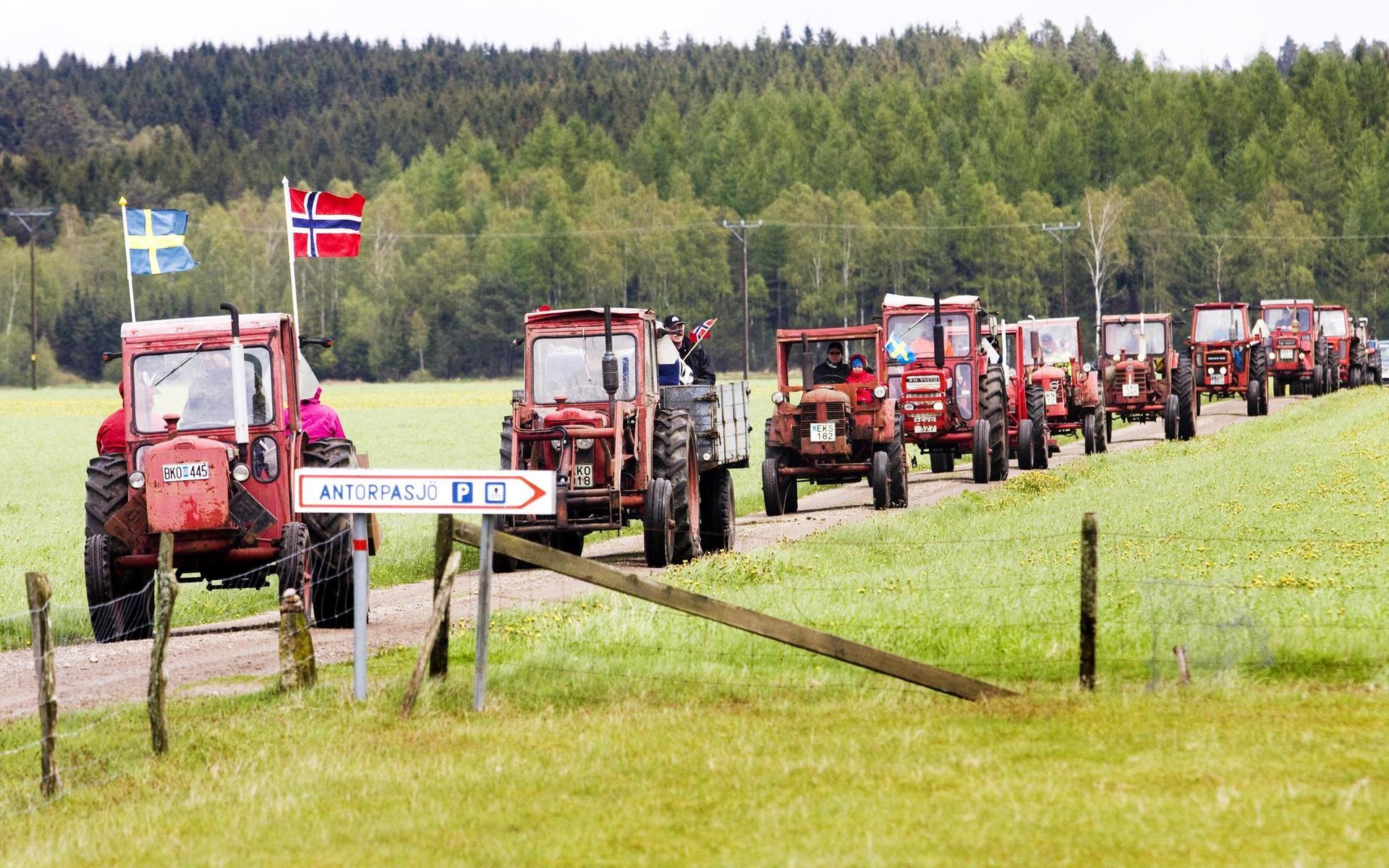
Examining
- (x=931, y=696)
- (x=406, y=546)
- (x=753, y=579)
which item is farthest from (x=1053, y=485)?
(x=931, y=696)

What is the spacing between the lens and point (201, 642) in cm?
1470

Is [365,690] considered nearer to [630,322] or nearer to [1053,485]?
[630,322]

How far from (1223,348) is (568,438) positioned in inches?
1286

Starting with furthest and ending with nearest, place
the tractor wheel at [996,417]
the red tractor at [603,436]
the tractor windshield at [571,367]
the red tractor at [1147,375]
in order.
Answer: the red tractor at [1147,375] → the tractor wheel at [996,417] → the tractor windshield at [571,367] → the red tractor at [603,436]

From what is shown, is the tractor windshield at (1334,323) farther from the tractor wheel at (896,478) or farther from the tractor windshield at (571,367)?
the tractor windshield at (571,367)

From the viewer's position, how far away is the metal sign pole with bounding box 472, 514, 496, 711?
10.5 meters

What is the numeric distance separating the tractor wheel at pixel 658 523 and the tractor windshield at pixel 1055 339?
817 inches

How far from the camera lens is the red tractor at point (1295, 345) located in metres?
51.4

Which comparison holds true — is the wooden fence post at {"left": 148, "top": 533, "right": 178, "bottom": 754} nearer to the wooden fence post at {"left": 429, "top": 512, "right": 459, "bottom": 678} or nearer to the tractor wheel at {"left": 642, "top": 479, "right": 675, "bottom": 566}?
the wooden fence post at {"left": 429, "top": 512, "right": 459, "bottom": 678}

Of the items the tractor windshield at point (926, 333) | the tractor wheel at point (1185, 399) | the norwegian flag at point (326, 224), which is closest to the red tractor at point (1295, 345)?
the tractor wheel at point (1185, 399)

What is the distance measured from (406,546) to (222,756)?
41.1ft

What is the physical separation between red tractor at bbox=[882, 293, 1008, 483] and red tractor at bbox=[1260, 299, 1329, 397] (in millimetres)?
23181

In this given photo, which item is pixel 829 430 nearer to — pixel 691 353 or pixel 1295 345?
pixel 691 353

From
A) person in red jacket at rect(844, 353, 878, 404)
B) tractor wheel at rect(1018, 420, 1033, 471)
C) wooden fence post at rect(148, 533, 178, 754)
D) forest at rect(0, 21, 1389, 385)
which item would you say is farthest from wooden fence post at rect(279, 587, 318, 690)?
forest at rect(0, 21, 1389, 385)
